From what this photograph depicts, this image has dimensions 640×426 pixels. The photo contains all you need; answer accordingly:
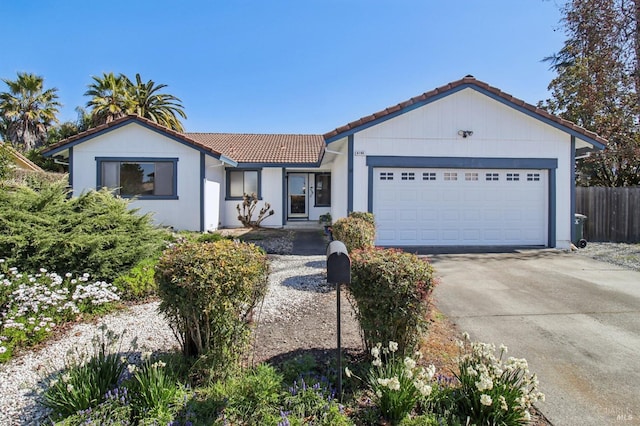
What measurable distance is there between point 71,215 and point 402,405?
6.29 m

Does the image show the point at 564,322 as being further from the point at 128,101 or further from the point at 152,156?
the point at 128,101

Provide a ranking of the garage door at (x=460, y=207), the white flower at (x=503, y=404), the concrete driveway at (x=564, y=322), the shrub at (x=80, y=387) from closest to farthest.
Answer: the white flower at (x=503, y=404), the shrub at (x=80, y=387), the concrete driveway at (x=564, y=322), the garage door at (x=460, y=207)

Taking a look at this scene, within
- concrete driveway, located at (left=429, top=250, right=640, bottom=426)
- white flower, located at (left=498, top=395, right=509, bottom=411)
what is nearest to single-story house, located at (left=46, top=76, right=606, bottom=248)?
concrete driveway, located at (left=429, top=250, right=640, bottom=426)

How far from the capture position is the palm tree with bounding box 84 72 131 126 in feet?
73.3

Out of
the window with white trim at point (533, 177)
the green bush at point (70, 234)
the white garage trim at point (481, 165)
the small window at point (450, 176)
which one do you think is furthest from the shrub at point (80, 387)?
the window with white trim at point (533, 177)

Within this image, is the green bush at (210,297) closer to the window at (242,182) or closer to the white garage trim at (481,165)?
the white garage trim at (481,165)

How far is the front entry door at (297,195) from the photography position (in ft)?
56.2

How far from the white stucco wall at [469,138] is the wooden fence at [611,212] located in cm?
329

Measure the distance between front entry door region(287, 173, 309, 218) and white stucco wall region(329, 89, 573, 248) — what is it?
7.23 m

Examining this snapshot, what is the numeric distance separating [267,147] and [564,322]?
16.0 m

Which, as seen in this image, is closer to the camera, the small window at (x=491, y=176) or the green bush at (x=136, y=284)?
the green bush at (x=136, y=284)

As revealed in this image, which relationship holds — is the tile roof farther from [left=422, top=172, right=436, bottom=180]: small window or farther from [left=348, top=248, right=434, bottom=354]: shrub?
[left=348, top=248, right=434, bottom=354]: shrub

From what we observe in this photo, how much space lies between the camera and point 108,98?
75.7 ft

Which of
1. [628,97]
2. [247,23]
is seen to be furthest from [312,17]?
[628,97]
